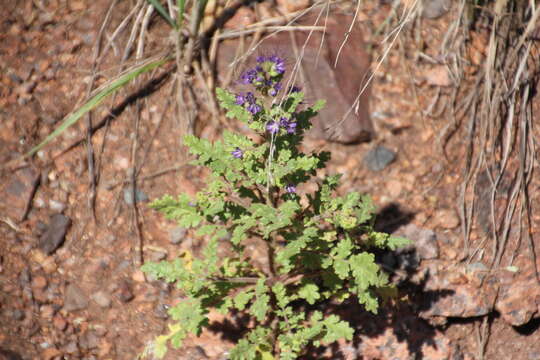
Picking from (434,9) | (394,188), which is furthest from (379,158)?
(434,9)

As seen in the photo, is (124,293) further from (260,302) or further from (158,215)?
(260,302)

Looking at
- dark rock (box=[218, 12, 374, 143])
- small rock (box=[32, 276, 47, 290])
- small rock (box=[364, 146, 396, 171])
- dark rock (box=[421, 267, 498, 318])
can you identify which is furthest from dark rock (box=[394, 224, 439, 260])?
small rock (box=[32, 276, 47, 290])

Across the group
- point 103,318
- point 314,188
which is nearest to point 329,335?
point 314,188

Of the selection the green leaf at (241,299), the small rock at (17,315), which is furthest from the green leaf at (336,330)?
the small rock at (17,315)

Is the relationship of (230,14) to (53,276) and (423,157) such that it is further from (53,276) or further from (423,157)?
(53,276)

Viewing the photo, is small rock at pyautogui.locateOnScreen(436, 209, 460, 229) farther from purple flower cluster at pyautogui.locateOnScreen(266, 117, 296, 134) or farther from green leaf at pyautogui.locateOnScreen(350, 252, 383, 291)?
purple flower cluster at pyautogui.locateOnScreen(266, 117, 296, 134)
